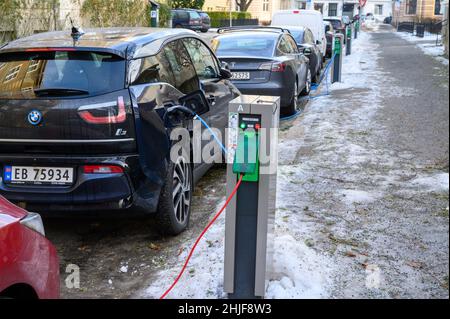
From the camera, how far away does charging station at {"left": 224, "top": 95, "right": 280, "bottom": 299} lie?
10.9 feet

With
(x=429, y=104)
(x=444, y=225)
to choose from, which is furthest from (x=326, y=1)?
(x=444, y=225)

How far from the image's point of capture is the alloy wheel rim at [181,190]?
4.88 metres

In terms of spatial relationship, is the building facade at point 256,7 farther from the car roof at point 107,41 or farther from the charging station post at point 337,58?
the car roof at point 107,41

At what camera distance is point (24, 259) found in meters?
2.79

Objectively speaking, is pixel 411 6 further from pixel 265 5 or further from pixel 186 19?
pixel 186 19

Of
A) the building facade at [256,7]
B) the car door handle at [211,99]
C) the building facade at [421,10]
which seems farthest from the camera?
the building facade at [256,7]

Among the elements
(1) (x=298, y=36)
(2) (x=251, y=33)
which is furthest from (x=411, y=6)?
(2) (x=251, y=33)

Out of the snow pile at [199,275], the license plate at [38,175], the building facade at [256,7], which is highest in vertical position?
the building facade at [256,7]

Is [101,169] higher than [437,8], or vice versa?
[437,8]

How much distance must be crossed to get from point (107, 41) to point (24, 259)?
2.45 meters

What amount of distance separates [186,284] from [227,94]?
9.83 ft

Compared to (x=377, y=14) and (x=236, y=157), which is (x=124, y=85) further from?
(x=377, y=14)

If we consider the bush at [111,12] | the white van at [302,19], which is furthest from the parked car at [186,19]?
the bush at [111,12]

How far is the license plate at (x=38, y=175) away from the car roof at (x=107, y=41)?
99cm
